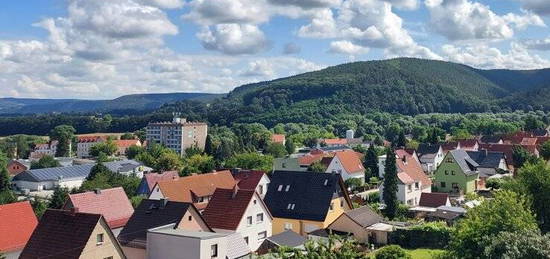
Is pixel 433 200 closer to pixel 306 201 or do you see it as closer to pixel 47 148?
pixel 306 201

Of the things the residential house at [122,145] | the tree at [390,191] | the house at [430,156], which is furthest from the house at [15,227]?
the residential house at [122,145]

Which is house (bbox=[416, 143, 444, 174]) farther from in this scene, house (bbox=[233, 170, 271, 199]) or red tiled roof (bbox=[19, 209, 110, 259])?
red tiled roof (bbox=[19, 209, 110, 259])

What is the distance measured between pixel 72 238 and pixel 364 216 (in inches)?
911

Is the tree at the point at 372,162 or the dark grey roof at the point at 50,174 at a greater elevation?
the tree at the point at 372,162

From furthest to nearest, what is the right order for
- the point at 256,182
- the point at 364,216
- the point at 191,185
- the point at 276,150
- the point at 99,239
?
the point at 276,150
the point at 256,182
the point at 191,185
the point at 364,216
the point at 99,239

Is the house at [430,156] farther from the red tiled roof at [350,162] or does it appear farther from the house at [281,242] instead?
the house at [281,242]

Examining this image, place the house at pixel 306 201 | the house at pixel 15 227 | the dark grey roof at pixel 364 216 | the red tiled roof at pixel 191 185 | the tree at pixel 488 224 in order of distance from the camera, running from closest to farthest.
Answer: the tree at pixel 488 224
the house at pixel 15 227
the dark grey roof at pixel 364 216
the house at pixel 306 201
the red tiled roof at pixel 191 185

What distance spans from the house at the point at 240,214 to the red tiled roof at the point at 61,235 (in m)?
11.1

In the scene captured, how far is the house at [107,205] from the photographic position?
3822 cm

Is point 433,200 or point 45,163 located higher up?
point 433,200

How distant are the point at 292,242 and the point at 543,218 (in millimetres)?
19185

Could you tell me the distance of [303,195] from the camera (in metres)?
44.2

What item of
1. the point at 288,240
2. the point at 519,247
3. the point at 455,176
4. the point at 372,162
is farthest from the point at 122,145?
the point at 519,247

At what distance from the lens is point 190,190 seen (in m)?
48.5
